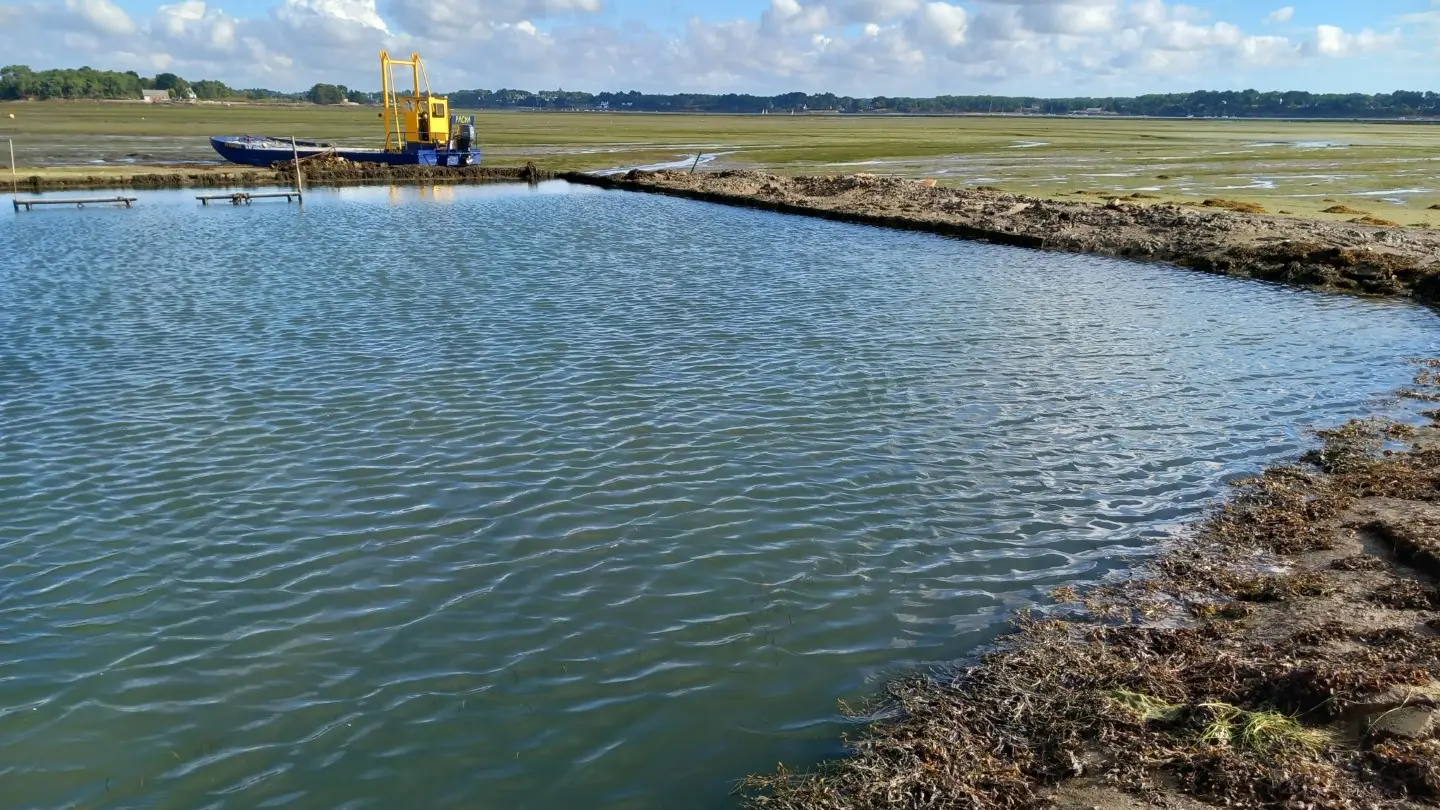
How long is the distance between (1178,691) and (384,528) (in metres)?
8.17

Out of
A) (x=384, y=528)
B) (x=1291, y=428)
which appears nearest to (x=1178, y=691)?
(x=384, y=528)

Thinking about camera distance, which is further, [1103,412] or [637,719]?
[1103,412]

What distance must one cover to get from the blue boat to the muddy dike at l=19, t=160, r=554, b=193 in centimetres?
126

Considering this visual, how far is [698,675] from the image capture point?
825 centimetres

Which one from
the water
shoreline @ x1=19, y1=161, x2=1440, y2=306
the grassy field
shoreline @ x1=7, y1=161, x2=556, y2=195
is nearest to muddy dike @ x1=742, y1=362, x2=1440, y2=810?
the water

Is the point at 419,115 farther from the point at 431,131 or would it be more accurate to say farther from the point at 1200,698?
the point at 1200,698

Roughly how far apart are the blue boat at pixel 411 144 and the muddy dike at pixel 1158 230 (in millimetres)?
23910

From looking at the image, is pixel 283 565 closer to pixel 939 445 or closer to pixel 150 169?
pixel 939 445

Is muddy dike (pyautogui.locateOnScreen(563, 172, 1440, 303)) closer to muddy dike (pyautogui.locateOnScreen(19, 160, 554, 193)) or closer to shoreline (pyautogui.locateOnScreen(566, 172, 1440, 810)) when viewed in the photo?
shoreline (pyautogui.locateOnScreen(566, 172, 1440, 810))

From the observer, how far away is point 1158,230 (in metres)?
34.6

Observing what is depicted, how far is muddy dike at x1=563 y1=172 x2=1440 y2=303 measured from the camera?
90.5 ft

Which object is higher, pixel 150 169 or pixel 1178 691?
pixel 150 169

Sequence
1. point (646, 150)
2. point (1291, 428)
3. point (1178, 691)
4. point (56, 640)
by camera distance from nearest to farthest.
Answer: point (1178, 691), point (56, 640), point (1291, 428), point (646, 150)

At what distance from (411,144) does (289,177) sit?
1195 cm
